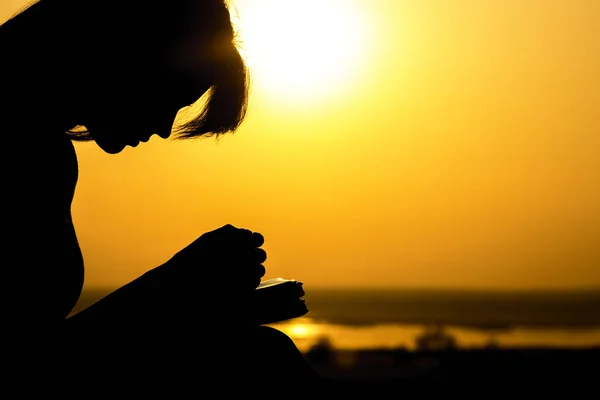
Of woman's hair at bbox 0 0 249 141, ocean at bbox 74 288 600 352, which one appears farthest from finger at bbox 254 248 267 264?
ocean at bbox 74 288 600 352

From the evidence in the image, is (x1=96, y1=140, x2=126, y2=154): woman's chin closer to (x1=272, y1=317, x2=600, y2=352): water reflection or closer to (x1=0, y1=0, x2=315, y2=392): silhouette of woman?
(x1=0, y1=0, x2=315, y2=392): silhouette of woman

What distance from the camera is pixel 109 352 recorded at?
44.5 inches

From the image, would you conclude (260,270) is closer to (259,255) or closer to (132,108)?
(259,255)

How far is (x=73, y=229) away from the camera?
4.54 ft

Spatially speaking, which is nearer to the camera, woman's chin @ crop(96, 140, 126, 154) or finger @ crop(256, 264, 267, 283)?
finger @ crop(256, 264, 267, 283)

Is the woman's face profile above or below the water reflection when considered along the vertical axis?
above

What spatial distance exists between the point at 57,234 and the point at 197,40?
645 millimetres

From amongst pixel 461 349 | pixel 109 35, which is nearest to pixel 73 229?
pixel 109 35

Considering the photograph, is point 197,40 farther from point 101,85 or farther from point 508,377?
point 508,377

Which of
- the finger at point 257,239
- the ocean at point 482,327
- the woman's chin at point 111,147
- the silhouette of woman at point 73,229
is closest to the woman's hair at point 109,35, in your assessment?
the silhouette of woman at point 73,229

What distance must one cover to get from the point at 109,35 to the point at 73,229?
48cm

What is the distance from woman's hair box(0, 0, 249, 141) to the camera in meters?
1.56

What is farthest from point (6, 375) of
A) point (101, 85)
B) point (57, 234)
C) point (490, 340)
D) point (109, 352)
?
point (490, 340)

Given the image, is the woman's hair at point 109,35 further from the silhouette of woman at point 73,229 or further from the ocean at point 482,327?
the ocean at point 482,327
